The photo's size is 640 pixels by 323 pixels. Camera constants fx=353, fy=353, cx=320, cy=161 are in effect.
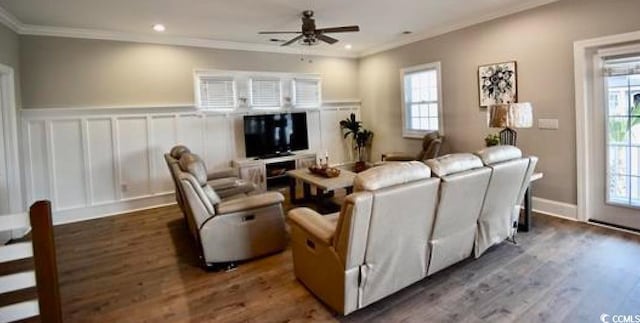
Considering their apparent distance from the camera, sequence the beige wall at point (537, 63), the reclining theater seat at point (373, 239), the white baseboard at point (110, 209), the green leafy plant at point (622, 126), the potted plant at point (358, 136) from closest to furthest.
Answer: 1. the reclining theater seat at point (373, 239)
2. the green leafy plant at point (622, 126)
3. the beige wall at point (537, 63)
4. the white baseboard at point (110, 209)
5. the potted plant at point (358, 136)

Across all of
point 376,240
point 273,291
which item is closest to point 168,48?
point 273,291

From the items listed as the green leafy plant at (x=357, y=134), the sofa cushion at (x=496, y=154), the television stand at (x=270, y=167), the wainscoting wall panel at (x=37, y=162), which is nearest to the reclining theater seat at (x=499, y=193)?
the sofa cushion at (x=496, y=154)

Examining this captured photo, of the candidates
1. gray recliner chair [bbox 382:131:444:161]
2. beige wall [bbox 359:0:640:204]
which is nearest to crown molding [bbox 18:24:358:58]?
beige wall [bbox 359:0:640:204]

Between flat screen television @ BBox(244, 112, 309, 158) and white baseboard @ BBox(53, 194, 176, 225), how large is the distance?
1.61m

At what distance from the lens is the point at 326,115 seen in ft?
24.2

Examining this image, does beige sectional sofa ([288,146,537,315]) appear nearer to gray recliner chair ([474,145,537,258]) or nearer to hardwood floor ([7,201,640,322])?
gray recliner chair ([474,145,537,258])

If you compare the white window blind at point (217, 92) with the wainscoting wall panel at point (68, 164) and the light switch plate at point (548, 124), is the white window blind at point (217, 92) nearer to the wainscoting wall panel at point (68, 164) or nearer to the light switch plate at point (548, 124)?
the wainscoting wall panel at point (68, 164)

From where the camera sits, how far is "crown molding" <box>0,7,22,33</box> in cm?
412

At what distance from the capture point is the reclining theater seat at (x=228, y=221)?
3.16 metres

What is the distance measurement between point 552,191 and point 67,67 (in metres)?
6.74

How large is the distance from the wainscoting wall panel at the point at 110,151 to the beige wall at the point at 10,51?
0.50m

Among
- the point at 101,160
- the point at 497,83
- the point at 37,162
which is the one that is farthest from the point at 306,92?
the point at 37,162

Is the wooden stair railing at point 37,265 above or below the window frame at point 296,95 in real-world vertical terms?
below

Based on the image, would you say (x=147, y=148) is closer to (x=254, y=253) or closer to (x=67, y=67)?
(x=67, y=67)
